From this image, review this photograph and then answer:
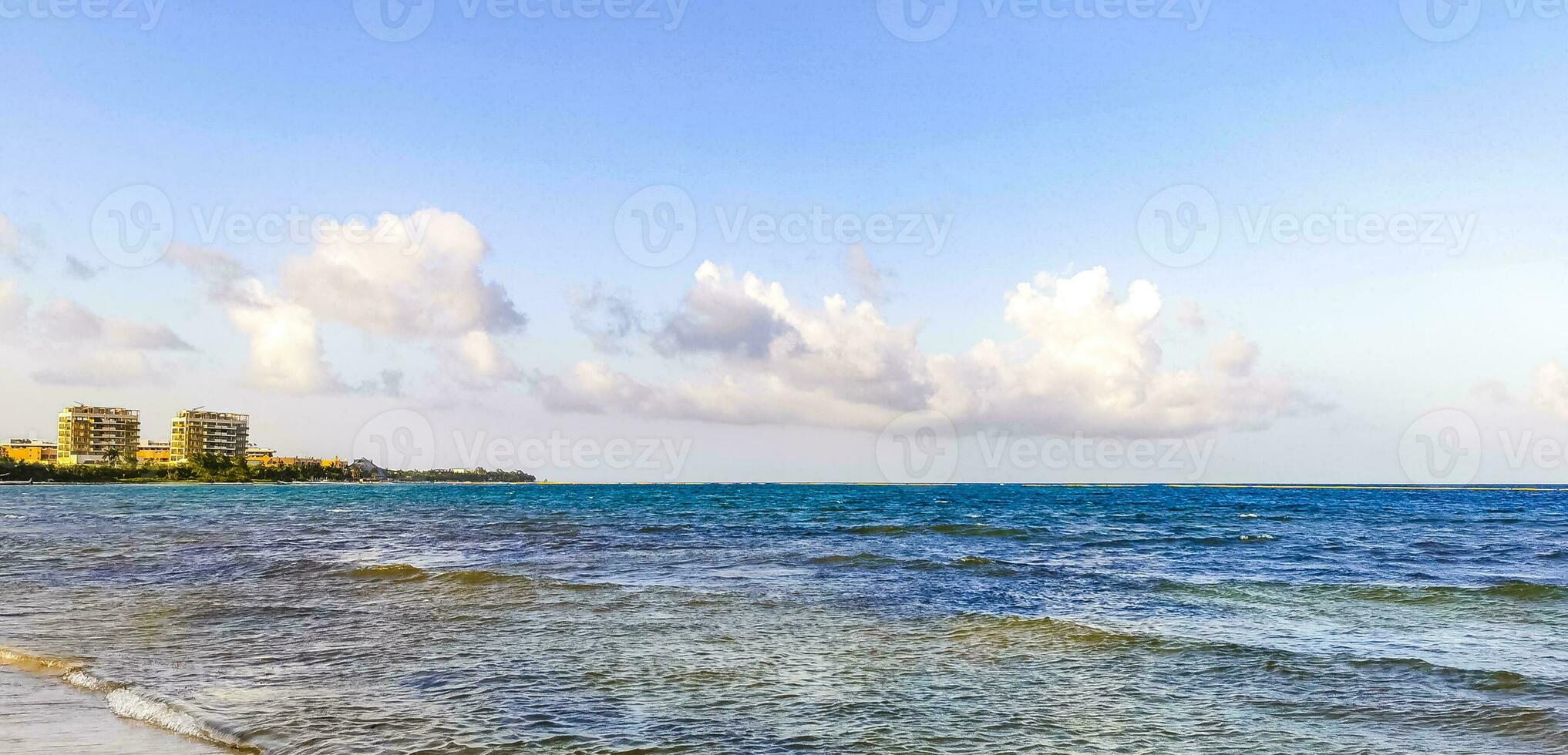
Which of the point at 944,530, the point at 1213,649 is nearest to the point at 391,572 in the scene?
the point at 1213,649

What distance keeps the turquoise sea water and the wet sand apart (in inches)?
12.9

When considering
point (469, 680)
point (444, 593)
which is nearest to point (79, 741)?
point (469, 680)

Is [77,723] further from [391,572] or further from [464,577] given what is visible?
[391,572]

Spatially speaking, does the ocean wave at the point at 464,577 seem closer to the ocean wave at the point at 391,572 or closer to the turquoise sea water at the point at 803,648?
the ocean wave at the point at 391,572

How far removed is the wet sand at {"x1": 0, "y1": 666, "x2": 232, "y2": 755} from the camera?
9508 mm

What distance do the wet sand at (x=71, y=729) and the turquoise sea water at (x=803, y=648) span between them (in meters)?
0.33

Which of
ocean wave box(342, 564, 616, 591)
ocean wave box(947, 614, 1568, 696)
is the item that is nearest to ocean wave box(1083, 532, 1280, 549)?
ocean wave box(947, 614, 1568, 696)

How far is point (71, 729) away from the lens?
33.6 ft

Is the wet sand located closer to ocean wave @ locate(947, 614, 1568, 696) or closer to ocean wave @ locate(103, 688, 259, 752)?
ocean wave @ locate(103, 688, 259, 752)

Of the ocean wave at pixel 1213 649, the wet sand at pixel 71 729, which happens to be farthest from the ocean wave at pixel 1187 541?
the wet sand at pixel 71 729

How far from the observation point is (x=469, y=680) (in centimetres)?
1270

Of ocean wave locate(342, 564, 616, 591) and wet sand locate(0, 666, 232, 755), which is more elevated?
wet sand locate(0, 666, 232, 755)

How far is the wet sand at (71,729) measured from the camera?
31.2 feet

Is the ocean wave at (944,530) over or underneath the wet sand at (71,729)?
underneath
